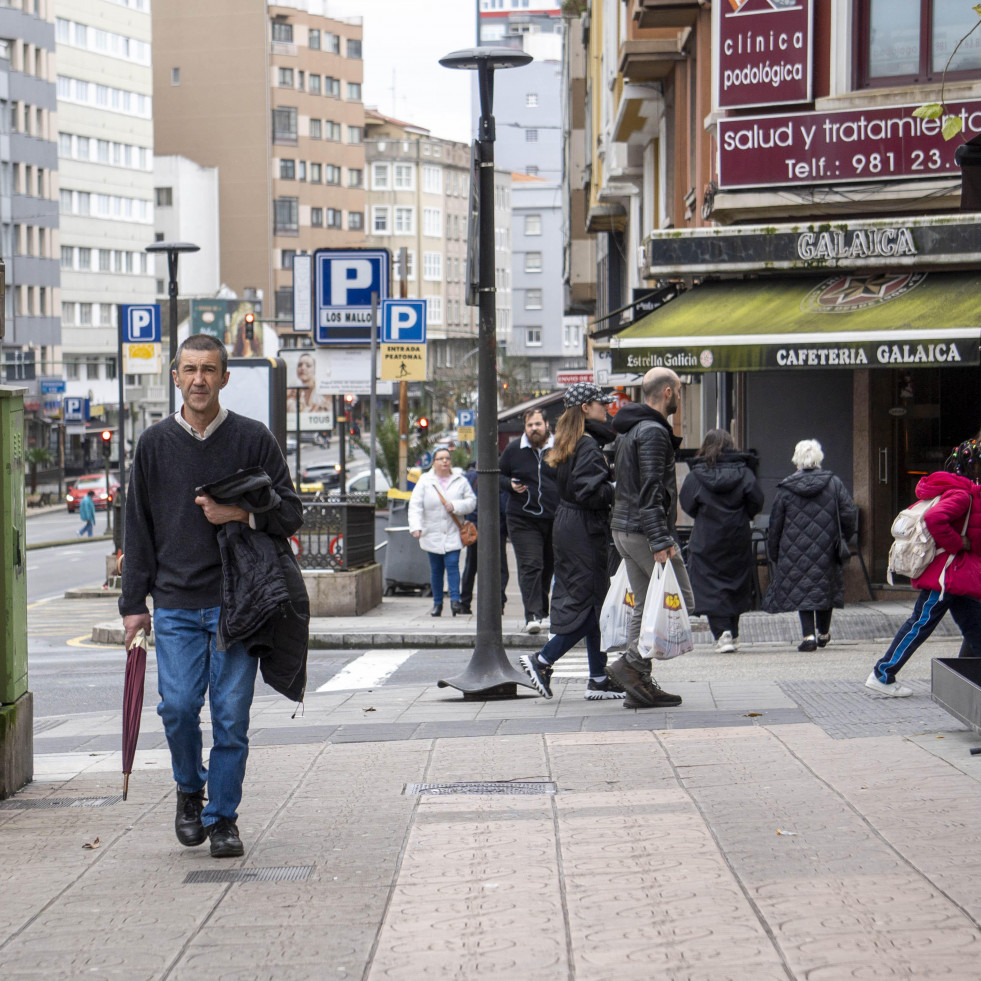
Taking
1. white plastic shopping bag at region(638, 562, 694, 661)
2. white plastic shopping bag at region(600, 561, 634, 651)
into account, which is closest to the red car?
white plastic shopping bag at region(600, 561, 634, 651)

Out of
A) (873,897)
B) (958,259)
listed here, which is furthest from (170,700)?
(958,259)

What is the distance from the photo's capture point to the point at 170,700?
20.9 feet

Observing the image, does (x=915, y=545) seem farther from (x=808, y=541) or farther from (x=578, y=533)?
(x=808, y=541)

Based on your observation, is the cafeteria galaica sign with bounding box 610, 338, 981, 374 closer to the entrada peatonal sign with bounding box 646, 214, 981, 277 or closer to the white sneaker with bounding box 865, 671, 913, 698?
the entrada peatonal sign with bounding box 646, 214, 981, 277

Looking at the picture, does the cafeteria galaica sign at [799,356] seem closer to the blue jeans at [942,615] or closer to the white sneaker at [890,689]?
the white sneaker at [890,689]

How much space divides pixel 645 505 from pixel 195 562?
3797 mm

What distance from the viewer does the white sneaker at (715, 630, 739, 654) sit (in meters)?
14.1

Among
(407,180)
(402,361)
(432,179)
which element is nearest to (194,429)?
(402,361)

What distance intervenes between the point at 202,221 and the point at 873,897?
11533 cm

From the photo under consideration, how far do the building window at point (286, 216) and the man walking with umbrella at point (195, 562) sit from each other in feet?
384

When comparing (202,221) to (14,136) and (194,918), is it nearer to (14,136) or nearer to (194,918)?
(14,136)

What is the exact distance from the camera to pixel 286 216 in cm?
12288

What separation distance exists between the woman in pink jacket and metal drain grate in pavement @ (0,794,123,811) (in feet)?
14.3

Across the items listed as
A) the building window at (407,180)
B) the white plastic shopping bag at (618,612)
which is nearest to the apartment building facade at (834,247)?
the white plastic shopping bag at (618,612)
